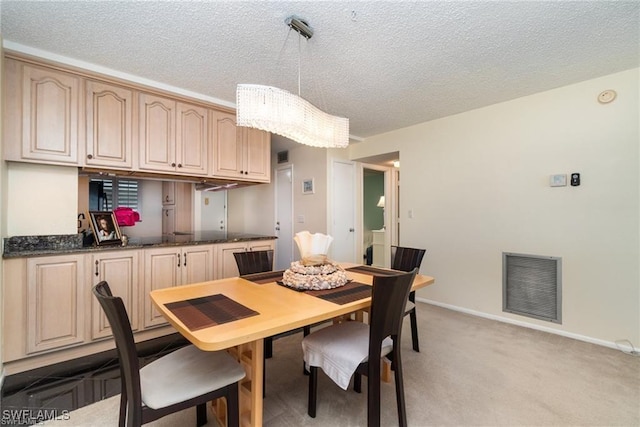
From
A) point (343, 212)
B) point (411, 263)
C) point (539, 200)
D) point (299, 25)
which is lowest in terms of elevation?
point (411, 263)

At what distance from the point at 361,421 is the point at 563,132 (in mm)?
3054

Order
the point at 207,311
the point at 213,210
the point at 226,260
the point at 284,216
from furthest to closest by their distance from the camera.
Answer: the point at 213,210
the point at 284,216
the point at 226,260
the point at 207,311

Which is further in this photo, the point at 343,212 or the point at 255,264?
the point at 343,212

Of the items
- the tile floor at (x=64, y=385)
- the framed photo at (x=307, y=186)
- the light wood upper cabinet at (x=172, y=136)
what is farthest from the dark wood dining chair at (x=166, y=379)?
the framed photo at (x=307, y=186)

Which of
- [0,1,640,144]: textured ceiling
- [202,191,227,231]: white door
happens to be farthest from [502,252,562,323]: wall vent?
[202,191,227,231]: white door

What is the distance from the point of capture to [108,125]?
2422 mm

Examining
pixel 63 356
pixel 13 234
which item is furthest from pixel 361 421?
pixel 13 234

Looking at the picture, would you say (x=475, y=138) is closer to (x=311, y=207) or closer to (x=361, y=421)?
(x=311, y=207)

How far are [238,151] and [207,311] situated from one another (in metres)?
2.24

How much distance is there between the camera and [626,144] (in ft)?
7.87

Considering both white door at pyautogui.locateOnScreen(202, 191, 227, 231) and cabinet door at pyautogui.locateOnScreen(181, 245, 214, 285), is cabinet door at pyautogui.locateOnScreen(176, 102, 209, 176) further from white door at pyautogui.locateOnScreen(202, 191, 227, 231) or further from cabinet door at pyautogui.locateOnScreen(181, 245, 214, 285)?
white door at pyautogui.locateOnScreen(202, 191, 227, 231)

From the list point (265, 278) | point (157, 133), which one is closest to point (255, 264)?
point (265, 278)

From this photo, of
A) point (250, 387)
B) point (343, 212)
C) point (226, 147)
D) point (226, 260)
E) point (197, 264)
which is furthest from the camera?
point (343, 212)

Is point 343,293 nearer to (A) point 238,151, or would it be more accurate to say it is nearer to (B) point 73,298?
(B) point 73,298
